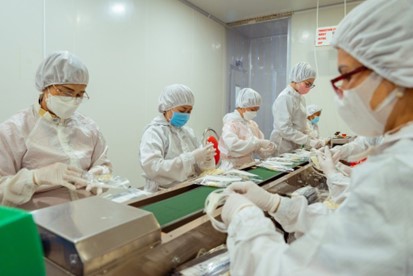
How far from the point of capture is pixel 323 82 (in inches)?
184

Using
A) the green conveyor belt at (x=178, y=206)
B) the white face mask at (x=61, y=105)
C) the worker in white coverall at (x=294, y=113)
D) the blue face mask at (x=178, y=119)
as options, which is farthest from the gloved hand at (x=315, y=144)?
the white face mask at (x=61, y=105)

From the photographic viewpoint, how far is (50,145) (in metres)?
1.49

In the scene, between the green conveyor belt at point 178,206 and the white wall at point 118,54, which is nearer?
the green conveyor belt at point 178,206

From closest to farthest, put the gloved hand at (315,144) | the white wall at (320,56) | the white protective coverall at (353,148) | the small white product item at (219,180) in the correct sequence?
the small white product item at (219,180), the white protective coverall at (353,148), the gloved hand at (315,144), the white wall at (320,56)

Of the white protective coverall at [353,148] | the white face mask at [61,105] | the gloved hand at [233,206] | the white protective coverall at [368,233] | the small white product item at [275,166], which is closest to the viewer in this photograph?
the white protective coverall at [368,233]

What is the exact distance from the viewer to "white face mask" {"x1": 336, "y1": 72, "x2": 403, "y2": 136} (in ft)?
2.06

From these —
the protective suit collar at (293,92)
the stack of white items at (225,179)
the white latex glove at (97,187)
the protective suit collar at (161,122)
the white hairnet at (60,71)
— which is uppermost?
the protective suit collar at (293,92)

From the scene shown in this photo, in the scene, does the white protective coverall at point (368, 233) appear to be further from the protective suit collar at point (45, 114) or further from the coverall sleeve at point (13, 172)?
the protective suit collar at point (45, 114)

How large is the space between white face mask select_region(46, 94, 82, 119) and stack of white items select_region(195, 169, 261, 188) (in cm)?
79

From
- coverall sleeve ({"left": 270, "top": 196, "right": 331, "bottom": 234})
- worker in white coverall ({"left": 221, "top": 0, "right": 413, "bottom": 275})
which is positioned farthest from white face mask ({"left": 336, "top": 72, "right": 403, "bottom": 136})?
coverall sleeve ({"left": 270, "top": 196, "right": 331, "bottom": 234})

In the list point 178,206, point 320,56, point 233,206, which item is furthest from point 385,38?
point 320,56

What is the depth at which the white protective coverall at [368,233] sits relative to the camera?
495mm

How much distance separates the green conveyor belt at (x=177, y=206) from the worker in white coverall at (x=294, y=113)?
2.10 m

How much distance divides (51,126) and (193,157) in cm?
86
